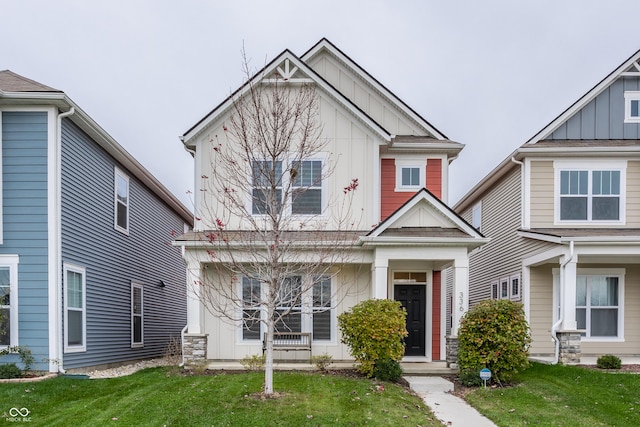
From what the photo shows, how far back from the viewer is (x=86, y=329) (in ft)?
38.7

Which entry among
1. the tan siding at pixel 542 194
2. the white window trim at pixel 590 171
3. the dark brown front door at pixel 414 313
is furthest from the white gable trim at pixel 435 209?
the white window trim at pixel 590 171

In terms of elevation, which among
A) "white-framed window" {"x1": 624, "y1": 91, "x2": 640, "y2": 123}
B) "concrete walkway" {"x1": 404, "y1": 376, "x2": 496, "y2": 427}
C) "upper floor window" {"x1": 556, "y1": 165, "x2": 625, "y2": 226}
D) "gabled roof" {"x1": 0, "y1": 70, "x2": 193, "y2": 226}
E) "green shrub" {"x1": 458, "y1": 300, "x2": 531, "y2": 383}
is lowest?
"concrete walkway" {"x1": 404, "y1": 376, "x2": 496, "y2": 427}

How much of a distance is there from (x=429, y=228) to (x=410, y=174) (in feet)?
7.81

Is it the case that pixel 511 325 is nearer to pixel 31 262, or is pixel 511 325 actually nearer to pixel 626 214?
pixel 626 214

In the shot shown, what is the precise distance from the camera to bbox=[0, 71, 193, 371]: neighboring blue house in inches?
405

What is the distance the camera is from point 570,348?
11586 millimetres

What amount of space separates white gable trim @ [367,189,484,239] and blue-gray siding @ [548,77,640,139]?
4.70m

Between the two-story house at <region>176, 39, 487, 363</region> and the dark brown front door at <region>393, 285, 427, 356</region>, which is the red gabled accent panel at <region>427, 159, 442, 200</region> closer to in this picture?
the two-story house at <region>176, 39, 487, 363</region>

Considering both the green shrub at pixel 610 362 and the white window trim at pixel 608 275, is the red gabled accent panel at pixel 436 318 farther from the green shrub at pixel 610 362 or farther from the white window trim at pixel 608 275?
the green shrub at pixel 610 362

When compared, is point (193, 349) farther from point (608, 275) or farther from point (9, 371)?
point (608, 275)

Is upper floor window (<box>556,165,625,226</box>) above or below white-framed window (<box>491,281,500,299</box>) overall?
above

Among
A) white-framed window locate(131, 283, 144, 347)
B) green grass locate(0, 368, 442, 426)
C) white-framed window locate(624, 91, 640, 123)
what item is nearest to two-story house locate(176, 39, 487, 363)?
green grass locate(0, 368, 442, 426)

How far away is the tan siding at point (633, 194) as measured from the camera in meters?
13.6

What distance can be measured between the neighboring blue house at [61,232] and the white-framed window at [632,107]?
1243 cm
